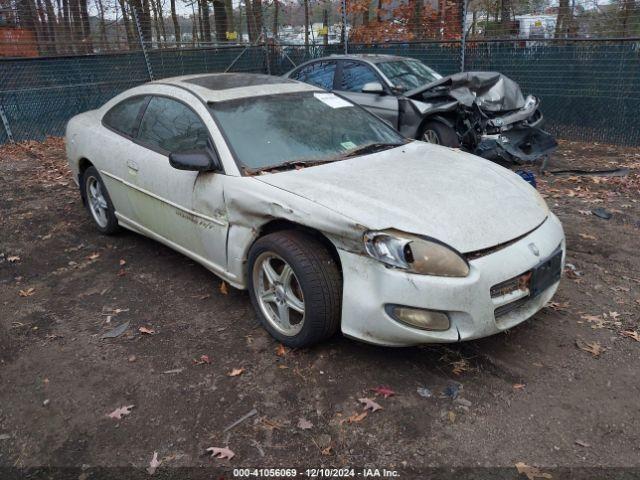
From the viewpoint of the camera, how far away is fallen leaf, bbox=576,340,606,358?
→ 321 cm

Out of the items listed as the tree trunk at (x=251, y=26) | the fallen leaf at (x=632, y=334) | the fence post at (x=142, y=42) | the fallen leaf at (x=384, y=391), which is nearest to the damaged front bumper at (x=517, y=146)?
the fallen leaf at (x=632, y=334)

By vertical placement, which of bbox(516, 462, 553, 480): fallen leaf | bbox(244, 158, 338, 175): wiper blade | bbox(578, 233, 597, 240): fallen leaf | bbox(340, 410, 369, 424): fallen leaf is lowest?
bbox(516, 462, 553, 480): fallen leaf

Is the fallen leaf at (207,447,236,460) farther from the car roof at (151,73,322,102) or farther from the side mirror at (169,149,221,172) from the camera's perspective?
the car roof at (151,73,322,102)

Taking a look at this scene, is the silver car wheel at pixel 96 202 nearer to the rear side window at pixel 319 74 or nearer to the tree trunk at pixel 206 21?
the rear side window at pixel 319 74

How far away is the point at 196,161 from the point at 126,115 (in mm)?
1624

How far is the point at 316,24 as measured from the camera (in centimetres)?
1858

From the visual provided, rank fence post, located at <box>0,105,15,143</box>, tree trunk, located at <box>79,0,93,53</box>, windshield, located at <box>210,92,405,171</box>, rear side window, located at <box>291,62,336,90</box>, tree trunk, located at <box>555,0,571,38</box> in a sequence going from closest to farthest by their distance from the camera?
windshield, located at <box>210,92,405,171</box> → rear side window, located at <box>291,62,336,90</box> → tree trunk, located at <box>555,0,571,38</box> → fence post, located at <box>0,105,15,143</box> → tree trunk, located at <box>79,0,93,53</box>

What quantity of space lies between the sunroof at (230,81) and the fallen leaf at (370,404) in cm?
261

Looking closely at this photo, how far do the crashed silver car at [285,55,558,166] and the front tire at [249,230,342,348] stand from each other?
4507 mm

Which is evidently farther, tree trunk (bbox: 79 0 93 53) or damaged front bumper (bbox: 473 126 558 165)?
tree trunk (bbox: 79 0 93 53)

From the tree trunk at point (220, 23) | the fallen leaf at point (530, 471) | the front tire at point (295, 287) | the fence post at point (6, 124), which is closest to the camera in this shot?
the fallen leaf at point (530, 471)

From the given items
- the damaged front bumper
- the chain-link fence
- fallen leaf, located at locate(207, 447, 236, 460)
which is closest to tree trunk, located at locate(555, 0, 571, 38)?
the chain-link fence

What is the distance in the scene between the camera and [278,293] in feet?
11.0

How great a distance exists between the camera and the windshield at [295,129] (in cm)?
365
